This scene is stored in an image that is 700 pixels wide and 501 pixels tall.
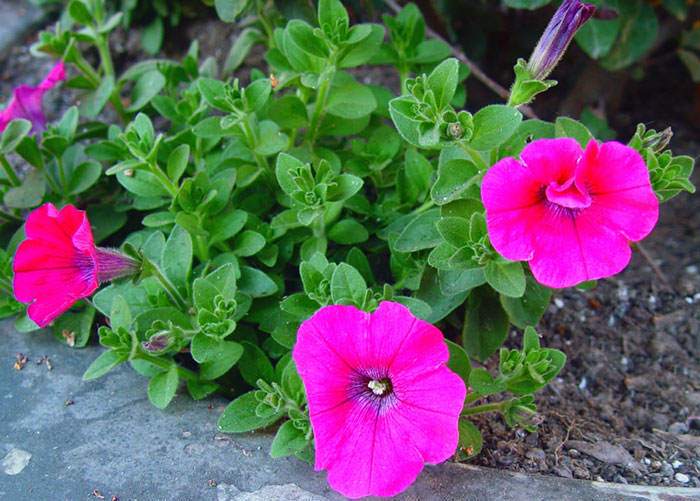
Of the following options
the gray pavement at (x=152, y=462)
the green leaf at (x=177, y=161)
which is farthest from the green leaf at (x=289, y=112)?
the gray pavement at (x=152, y=462)

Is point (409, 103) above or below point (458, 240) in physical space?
above

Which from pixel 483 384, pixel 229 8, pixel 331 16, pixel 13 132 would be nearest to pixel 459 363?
pixel 483 384

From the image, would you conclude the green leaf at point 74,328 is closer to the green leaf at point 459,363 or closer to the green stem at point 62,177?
the green stem at point 62,177

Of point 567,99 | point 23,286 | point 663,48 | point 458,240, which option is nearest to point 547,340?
point 458,240

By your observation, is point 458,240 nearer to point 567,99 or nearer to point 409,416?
point 409,416

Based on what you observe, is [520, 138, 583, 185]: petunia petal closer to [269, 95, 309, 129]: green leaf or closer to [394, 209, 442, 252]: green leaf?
→ [394, 209, 442, 252]: green leaf

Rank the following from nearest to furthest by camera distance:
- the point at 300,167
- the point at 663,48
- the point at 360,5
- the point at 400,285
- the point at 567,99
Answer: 1. the point at 300,167
2. the point at 400,285
3. the point at 360,5
4. the point at 567,99
5. the point at 663,48

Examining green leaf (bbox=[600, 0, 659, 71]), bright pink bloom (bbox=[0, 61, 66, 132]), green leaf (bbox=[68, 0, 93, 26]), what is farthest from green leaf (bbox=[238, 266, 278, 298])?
green leaf (bbox=[600, 0, 659, 71])

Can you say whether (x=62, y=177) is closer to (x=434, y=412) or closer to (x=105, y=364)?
(x=105, y=364)
